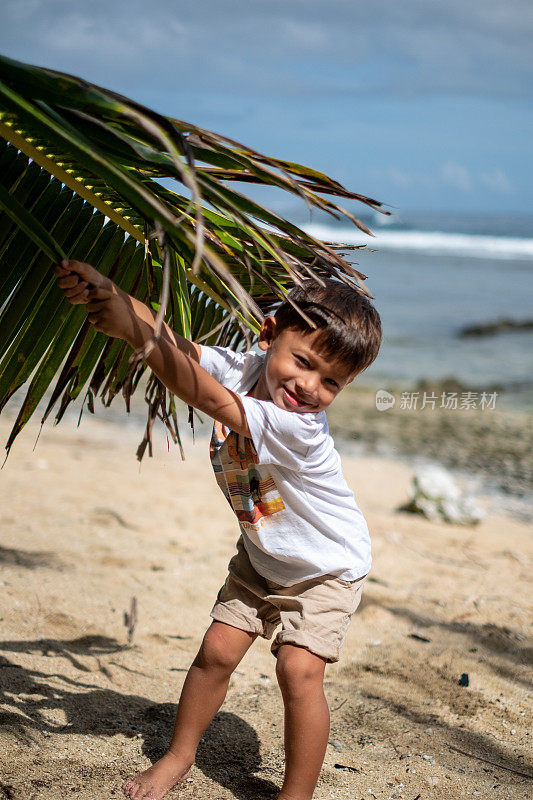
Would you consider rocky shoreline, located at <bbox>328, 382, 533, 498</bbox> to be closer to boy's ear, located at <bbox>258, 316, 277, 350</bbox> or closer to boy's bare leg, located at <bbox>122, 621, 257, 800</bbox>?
boy's bare leg, located at <bbox>122, 621, 257, 800</bbox>

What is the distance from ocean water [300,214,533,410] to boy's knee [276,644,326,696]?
3.35ft

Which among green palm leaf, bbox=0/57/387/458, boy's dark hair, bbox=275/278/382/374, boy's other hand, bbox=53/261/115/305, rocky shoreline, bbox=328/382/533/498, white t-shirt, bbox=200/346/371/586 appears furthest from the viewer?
rocky shoreline, bbox=328/382/533/498

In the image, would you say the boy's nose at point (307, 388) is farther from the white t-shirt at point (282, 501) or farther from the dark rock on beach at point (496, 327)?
the dark rock on beach at point (496, 327)

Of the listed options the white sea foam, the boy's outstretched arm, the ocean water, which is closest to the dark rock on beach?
the ocean water

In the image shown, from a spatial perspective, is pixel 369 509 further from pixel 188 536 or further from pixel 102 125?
pixel 102 125

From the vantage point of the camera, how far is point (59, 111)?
138cm

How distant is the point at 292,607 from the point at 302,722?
0.29 metres

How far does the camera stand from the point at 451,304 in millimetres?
19938

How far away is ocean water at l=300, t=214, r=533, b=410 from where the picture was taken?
11.5m

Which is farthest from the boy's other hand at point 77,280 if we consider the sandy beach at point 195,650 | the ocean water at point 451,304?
the sandy beach at point 195,650

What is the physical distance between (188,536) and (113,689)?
1837 mm

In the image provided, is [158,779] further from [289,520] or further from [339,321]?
[339,321]

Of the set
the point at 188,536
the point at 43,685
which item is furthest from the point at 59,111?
the point at 188,536

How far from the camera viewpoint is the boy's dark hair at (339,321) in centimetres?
190
